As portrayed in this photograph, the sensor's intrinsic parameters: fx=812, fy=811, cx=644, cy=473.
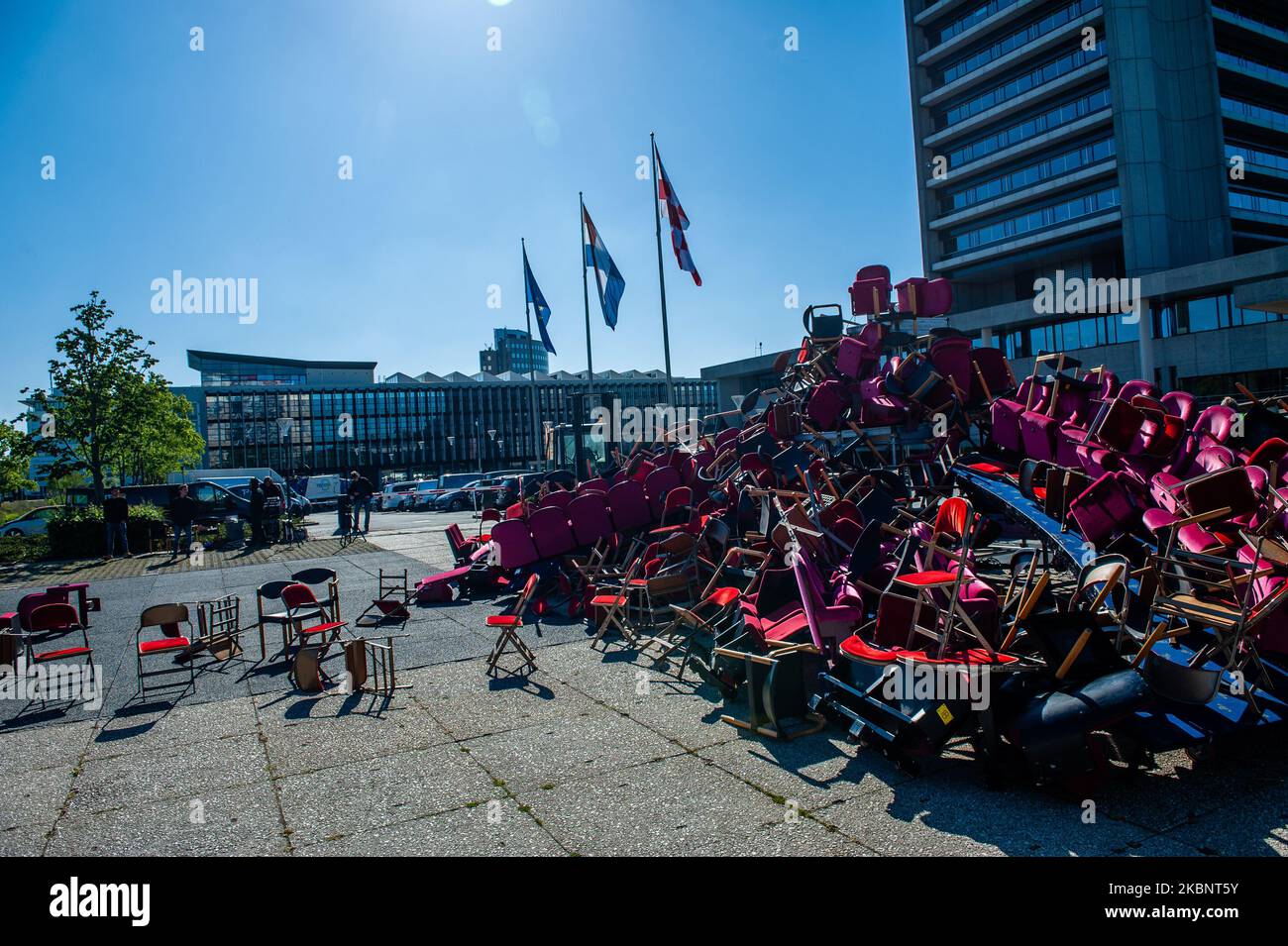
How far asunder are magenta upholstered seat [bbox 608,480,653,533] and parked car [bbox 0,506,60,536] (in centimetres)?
1855

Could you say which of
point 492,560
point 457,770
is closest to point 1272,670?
point 457,770

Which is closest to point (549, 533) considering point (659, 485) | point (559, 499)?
point (559, 499)

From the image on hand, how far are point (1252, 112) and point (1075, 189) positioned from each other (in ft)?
38.3

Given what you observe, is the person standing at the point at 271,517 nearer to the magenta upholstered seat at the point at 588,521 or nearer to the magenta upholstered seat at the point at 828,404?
the magenta upholstered seat at the point at 588,521

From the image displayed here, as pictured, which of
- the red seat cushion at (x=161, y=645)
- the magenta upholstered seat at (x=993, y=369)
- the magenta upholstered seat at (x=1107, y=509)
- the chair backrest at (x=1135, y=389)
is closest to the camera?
the magenta upholstered seat at (x=1107, y=509)

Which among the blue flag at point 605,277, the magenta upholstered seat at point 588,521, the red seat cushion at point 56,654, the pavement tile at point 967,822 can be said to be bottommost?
the pavement tile at point 967,822

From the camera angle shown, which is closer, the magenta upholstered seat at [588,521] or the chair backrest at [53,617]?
the chair backrest at [53,617]

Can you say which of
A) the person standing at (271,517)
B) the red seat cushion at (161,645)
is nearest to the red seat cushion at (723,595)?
the red seat cushion at (161,645)

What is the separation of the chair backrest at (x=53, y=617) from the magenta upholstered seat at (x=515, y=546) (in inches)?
201

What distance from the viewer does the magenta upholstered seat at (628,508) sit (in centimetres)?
1202

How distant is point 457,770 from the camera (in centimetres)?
555

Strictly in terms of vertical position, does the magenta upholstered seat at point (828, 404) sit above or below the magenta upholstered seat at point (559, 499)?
above

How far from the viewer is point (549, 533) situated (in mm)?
11867

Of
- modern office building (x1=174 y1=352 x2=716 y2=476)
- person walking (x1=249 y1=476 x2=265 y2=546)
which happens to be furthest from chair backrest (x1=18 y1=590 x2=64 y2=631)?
modern office building (x1=174 y1=352 x2=716 y2=476)
